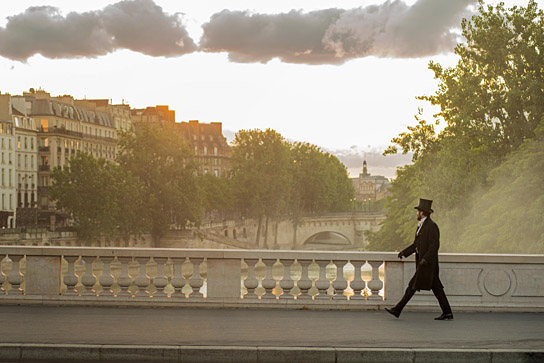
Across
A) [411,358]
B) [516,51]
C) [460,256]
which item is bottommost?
[411,358]

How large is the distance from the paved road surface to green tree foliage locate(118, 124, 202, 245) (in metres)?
67.8

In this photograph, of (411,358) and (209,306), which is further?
(209,306)

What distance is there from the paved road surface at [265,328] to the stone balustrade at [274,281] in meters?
0.23

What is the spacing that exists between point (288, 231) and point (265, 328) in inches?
4059

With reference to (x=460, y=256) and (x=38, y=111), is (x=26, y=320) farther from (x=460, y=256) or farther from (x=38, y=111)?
(x=38, y=111)

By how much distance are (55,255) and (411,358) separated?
565cm

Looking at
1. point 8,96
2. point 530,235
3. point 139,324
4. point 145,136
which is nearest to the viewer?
point 139,324

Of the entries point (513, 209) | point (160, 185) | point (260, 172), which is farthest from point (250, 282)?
point (260, 172)

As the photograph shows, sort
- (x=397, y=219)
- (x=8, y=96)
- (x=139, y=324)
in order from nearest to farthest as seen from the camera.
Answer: (x=139, y=324)
(x=397, y=219)
(x=8, y=96)

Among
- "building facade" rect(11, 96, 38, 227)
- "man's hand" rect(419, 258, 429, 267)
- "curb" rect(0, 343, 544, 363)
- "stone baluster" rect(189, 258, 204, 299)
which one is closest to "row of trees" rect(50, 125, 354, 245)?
"building facade" rect(11, 96, 38, 227)

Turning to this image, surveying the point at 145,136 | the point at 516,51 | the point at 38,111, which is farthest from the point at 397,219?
the point at 38,111

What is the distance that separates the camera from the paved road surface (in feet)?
32.2

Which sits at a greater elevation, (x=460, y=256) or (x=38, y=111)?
(x=38, y=111)

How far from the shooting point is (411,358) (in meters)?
9.35
